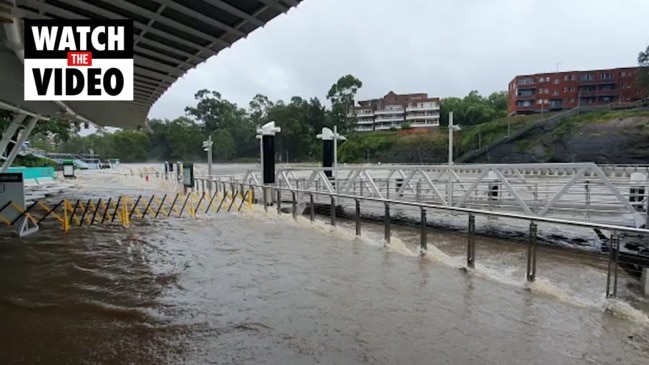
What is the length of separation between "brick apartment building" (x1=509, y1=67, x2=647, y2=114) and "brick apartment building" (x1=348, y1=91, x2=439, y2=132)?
17.2 m

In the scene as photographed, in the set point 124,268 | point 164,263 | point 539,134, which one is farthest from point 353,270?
point 539,134

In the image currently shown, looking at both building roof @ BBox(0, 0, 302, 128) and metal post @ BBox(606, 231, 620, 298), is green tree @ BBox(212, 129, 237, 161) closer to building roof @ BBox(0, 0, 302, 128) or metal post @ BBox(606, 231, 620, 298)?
building roof @ BBox(0, 0, 302, 128)

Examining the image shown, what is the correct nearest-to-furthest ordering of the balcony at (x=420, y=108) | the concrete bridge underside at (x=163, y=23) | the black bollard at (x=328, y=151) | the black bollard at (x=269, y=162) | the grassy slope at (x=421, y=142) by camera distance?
1. the concrete bridge underside at (x=163, y=23)
2. the black bollard at (x=269, y=162)
3. the black bollard at (x=328, y=151)
4. the grassy slope at (x=421, y=142)
5. the balcony at (x=420, y=108)

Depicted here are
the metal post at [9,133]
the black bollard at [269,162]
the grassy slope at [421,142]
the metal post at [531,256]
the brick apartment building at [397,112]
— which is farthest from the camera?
the brick apartment building at [397,112]

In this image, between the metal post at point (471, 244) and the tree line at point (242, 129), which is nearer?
the metal post at point (471, 244)

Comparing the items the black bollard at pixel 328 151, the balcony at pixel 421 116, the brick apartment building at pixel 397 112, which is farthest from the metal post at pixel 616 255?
the balcony at pixel 421 116

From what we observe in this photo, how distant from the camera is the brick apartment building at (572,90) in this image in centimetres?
6316

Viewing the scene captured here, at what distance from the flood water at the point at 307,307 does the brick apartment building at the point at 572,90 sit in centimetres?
7083

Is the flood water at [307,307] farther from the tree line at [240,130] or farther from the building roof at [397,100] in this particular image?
the building roof at [397,100]

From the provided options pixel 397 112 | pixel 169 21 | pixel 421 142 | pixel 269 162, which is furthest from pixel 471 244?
pixel 397 112

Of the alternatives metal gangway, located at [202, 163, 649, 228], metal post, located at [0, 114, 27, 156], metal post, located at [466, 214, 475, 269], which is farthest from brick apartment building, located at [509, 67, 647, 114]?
metal post, located at [0, 114, 27, 156]

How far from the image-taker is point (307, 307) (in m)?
4.68

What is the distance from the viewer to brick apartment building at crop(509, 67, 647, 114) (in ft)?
207

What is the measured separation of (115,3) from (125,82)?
10.2 ft
